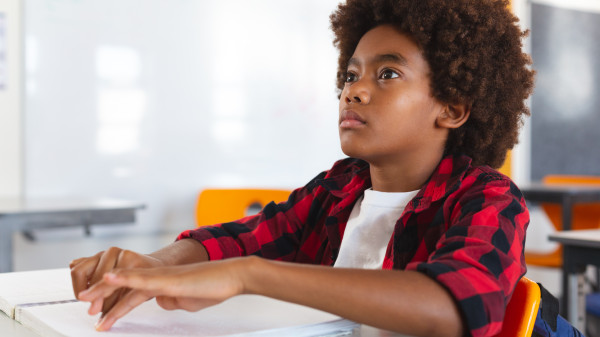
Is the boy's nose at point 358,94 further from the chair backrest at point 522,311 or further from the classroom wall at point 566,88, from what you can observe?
the classroom wall at point 566,88

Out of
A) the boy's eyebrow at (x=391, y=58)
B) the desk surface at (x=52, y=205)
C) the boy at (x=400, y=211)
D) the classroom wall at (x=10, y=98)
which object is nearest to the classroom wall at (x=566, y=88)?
the desk surface at (x=52, y=205)

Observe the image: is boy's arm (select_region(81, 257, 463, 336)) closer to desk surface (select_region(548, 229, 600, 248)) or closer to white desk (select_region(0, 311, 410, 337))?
white desk (select_region(0, 311, 410, 337))

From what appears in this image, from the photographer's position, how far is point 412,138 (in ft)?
3.53

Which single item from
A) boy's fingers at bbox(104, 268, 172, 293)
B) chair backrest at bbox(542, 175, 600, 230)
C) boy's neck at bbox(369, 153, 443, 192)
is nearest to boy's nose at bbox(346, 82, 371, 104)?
boy's neck at bbox(369, 153, 443, 192)

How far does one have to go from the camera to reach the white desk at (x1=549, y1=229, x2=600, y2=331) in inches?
72.2

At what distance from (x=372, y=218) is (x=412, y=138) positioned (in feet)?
0.50

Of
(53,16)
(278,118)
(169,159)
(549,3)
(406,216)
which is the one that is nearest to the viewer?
(406,216)

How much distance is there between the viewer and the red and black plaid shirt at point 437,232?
0.72 metres

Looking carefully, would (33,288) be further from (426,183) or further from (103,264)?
(426,183)

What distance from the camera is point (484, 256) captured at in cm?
75

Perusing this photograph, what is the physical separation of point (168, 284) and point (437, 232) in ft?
1.45

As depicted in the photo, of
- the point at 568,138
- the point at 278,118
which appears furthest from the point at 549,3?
the point at 278,118

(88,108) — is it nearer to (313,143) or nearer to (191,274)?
(313,143)

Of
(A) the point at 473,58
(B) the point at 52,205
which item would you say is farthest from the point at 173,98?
(A) the point at 473,58
